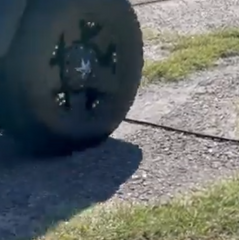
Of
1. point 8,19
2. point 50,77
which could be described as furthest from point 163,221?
point 8,19

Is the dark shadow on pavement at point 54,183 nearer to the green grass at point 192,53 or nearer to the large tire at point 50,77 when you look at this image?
the large tire at point 50,77

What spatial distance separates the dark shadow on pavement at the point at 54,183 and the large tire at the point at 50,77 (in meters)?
0.11

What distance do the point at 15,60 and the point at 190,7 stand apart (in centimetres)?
491

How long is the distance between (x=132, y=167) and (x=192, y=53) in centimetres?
255

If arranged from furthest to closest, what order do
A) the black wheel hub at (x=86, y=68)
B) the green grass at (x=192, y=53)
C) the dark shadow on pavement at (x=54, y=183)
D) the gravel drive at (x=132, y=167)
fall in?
the green grass at (x=192, y=53) < the black wheel hub at (x=86, y=68) < the gravel drive at (x=132, y=167) < the dark shadow on pavement at (x=54, y=183)

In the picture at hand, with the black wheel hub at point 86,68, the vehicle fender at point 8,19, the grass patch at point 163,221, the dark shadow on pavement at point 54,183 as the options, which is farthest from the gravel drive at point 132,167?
the vehicle fender at point 8,19

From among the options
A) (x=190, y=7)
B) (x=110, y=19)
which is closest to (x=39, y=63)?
(x=110, y=19)

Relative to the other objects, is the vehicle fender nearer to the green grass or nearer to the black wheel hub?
the black wheel hub

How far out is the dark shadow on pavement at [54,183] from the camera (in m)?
4.61

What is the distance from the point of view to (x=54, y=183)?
5059 millimetres

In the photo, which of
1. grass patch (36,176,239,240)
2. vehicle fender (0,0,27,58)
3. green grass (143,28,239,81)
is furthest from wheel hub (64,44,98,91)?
green grass (143,28,239,81)

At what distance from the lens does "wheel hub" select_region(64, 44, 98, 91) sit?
5.19 meters

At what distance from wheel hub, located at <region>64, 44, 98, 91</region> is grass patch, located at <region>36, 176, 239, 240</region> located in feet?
2.68

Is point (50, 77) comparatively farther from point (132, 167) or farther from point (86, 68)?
point (132, 167)
